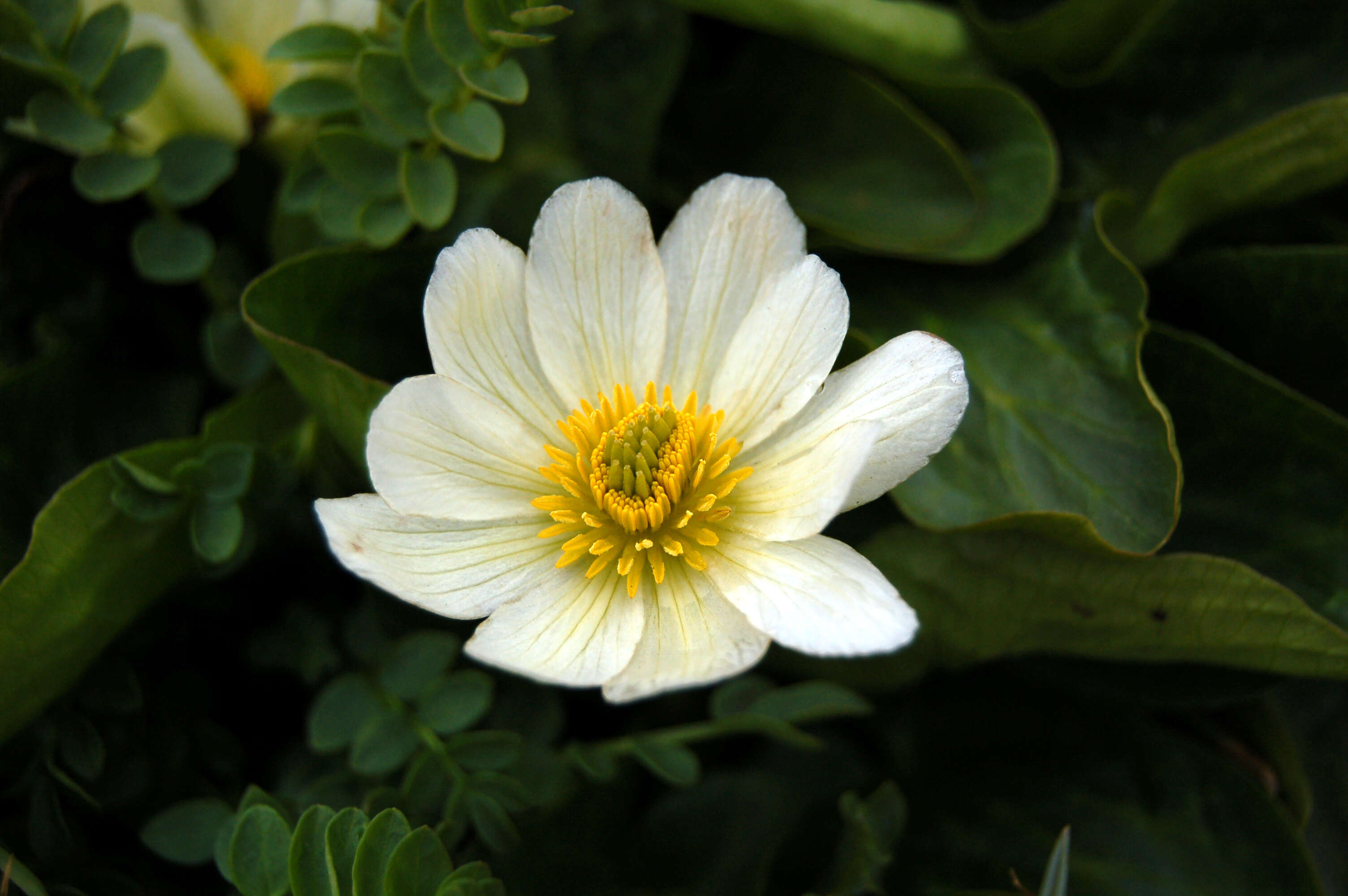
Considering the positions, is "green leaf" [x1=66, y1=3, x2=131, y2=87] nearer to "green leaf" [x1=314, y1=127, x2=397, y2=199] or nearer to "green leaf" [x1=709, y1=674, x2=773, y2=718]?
"green leaf" [x1=314, y1=127, x2=397, y2=199]

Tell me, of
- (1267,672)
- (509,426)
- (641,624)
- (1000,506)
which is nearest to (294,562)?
(509,426)

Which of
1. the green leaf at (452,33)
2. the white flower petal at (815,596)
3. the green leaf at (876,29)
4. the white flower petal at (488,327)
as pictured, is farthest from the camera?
the green leaf at (876,29)

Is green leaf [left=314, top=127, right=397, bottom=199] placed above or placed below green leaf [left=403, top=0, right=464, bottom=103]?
below

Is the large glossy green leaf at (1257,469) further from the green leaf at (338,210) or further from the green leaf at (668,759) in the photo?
the green leaf at (338,210)

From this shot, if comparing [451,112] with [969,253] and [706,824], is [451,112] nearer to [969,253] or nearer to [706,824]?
[969,253]

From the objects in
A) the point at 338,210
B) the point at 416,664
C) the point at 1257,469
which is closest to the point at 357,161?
the point at 338,210

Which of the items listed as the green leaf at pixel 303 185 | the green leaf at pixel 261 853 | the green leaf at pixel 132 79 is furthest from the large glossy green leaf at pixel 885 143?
the green leaf at pixel 261 853

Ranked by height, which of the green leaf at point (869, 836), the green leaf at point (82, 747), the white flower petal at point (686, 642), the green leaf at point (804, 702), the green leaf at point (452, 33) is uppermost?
the green leaf at point (452, 33)

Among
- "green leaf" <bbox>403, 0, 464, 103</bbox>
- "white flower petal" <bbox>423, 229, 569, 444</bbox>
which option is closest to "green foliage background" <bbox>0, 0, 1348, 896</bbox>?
"green leaf" <bbox>403, 0, 464, 103</bbox>
